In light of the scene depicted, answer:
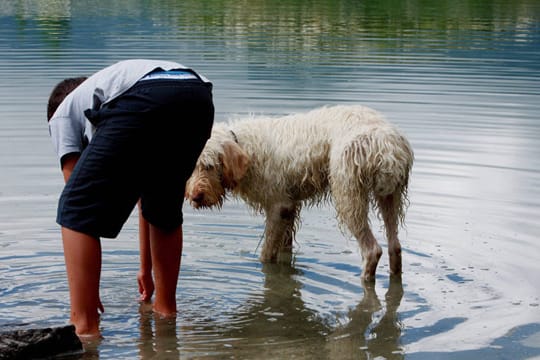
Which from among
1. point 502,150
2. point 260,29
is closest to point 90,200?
point 502,150

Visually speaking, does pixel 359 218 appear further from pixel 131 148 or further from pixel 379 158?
pixel 131 148

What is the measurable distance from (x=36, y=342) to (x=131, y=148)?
116 cm

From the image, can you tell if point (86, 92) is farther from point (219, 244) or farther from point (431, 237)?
point (431, 237)

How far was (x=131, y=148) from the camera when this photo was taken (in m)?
5.51

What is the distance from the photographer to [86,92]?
5555mm

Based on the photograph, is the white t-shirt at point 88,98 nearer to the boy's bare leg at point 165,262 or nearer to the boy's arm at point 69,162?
the boy's arm at point 69,162

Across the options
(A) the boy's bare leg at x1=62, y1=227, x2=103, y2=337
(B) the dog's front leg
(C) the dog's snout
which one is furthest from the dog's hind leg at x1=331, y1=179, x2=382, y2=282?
(A) the boy's bare leg at x1=62, y1=227, x2=103, y2=337

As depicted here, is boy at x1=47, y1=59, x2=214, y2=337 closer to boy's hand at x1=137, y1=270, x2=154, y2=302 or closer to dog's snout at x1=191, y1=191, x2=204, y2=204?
boy's hand at x1=137, y1=270, x2=154, y2=302

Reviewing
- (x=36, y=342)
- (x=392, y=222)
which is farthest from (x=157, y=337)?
(x=392, y=222)

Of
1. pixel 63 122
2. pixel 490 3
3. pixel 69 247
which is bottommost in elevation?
pixel 490 3

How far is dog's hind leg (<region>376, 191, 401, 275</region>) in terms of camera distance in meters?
7.59

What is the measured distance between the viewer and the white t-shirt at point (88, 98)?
5.55m

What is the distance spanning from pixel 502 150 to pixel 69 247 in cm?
766

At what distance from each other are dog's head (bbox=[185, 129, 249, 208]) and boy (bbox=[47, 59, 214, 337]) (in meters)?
1.72
